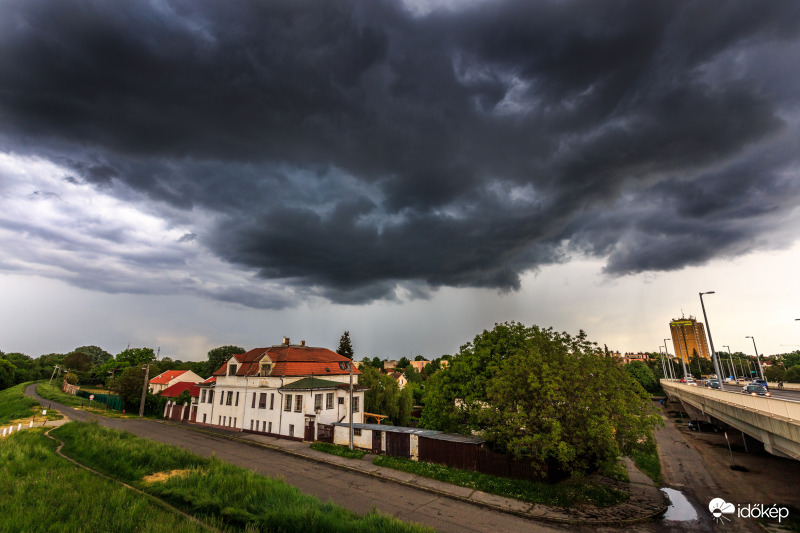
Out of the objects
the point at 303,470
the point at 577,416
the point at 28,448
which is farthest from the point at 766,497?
the point at 28,448

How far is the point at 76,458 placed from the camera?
29.1 metres

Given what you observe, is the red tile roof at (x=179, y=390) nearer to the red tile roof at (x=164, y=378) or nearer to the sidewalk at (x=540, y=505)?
the red tile roof at (x=164, y=378)

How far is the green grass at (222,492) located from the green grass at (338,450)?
11173mm

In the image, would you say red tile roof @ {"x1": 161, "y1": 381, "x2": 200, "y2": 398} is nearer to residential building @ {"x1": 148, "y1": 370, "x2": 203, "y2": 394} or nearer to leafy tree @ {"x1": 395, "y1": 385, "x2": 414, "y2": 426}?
residential building @ {"x1": 148, "y1": 370, "x2": 203, "y2": 394}

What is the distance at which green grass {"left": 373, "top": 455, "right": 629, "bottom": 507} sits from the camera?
22.1m

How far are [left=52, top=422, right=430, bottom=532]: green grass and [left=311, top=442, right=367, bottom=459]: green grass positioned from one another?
11.2m

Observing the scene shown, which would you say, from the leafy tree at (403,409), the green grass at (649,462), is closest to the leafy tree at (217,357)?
the leafy tree at (403,409)

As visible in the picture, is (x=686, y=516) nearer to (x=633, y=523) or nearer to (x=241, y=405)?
(x=633, y=523)

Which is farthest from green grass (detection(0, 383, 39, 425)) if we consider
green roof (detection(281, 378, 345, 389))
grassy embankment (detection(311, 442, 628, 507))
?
grassy embankment (detection(311, 442, 628, 507))

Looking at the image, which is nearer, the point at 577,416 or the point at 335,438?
the point at 577,416

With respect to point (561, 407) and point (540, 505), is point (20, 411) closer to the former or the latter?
point (540, 505)

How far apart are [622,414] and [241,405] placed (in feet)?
140

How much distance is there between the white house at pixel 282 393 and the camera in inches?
1558

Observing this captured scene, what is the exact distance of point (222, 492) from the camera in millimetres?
19484
